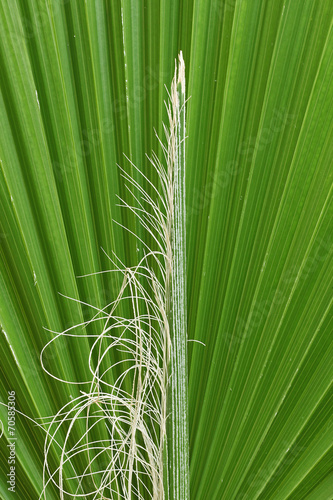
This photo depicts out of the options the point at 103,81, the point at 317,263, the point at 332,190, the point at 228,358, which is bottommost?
the point at 228,358

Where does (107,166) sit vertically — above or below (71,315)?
above

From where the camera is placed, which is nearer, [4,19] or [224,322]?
[4,19]

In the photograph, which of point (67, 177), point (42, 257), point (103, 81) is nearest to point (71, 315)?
point (42, 257)

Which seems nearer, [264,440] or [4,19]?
[4,19]

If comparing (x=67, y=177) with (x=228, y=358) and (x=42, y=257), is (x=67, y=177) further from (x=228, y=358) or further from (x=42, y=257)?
(x=228, y=358)

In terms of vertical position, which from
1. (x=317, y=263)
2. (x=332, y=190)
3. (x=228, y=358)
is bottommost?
(x=228, y=358)

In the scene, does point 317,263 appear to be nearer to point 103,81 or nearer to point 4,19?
point 103,81

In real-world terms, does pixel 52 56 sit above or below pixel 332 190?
above
